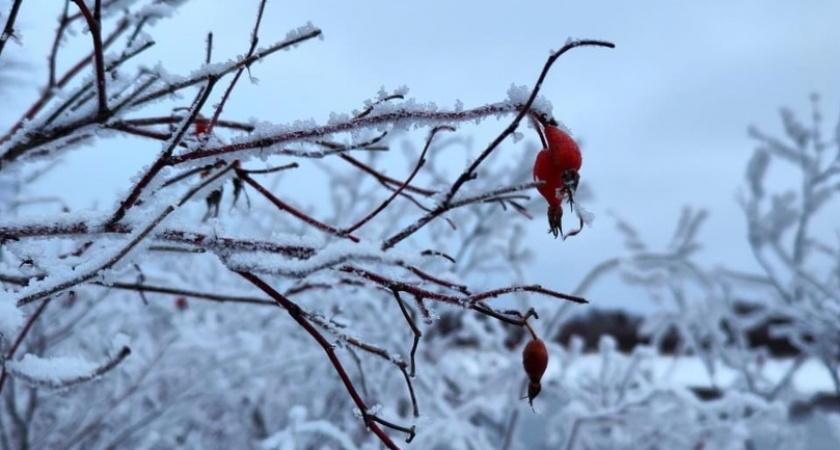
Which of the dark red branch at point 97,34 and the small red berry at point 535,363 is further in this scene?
the small red berry at point 535,363

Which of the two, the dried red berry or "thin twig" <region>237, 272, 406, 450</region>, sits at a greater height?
the dried red berry

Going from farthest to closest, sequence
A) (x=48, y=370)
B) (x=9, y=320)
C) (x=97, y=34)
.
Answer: (x=48, y=370)
(x=97, y=34)
(x=9, y=320)

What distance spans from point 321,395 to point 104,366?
3813 mm

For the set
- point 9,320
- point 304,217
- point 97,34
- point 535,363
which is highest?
point 97,34

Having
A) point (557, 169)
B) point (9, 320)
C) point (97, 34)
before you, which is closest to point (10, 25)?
point (97, 34)

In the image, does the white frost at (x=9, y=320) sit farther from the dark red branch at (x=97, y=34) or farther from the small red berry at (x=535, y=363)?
the small red berry at (x=535, y=363)

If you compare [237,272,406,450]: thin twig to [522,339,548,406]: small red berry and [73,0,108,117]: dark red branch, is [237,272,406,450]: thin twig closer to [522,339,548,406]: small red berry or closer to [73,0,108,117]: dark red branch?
[522,339,548,406]: small red berry

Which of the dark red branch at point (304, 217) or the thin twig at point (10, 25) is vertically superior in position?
the thin twig at point (10, 25)

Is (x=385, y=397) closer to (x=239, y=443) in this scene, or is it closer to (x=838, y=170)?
(x=239, y=443)

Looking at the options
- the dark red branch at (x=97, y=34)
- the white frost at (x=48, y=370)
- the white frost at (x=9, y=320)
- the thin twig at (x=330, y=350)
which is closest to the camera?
the white frost at (x=9, y=320)

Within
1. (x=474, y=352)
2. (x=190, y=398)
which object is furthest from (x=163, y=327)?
(x=474, y=352)

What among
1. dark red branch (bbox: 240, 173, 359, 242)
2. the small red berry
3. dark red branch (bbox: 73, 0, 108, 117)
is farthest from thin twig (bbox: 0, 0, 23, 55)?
the small red berry

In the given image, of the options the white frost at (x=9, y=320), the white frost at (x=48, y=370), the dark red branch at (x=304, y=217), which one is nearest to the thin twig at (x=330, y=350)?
the dark red branch at (x=304, y=217)

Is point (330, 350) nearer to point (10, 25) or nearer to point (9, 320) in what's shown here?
point (9, 320)
